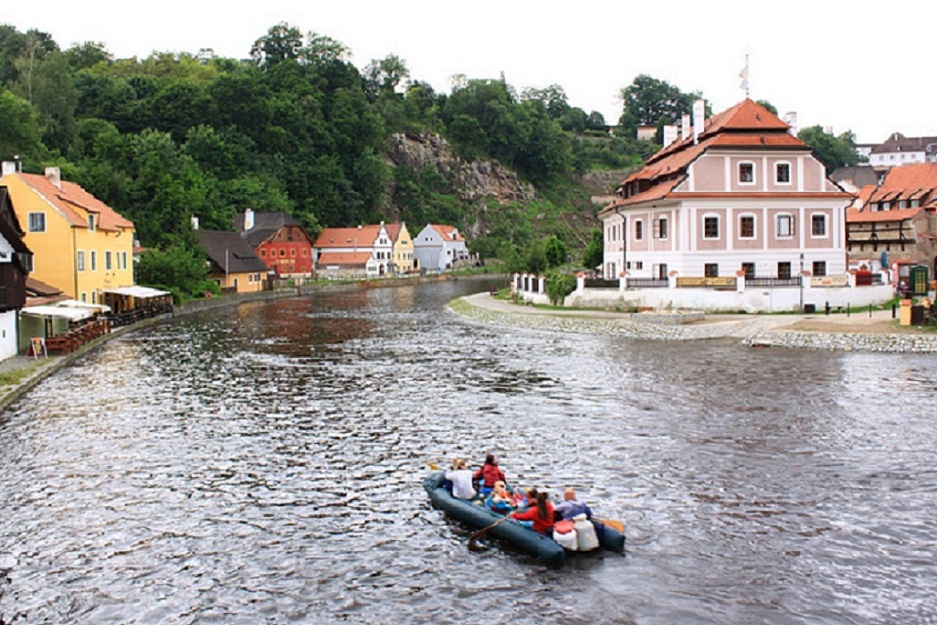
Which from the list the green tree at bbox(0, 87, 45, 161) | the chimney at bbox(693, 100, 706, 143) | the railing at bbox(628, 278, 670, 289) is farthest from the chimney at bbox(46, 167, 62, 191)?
the chimney at bbox(693, 100, 706, 143)

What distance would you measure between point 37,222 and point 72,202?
2.61 m

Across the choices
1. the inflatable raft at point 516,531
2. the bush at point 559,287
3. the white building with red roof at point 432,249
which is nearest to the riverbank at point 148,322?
the white building with red roof at point 432,249

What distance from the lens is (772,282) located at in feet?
168

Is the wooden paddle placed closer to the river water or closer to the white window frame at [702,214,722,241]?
the river water

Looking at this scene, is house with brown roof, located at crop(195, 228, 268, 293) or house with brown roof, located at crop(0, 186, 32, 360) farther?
house with brown roof, located at crop(195, 228, 268, 293)

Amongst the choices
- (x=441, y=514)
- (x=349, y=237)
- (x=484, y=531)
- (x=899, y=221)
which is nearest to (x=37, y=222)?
(x=441, y=514)

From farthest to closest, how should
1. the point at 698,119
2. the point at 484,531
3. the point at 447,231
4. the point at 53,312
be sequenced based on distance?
the point at 447,231 < the point at 698,119 < the point at 53,312 < the point at 484,531

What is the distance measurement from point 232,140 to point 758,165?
10308 centimetres

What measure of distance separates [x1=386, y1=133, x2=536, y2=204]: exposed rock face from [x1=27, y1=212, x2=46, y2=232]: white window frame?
125461mm

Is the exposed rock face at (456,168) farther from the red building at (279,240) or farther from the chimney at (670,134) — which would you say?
the chimney at (670,134)

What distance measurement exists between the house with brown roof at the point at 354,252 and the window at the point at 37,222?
80.4m

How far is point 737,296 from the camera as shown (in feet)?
169

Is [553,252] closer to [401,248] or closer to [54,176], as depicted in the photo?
[54,176]

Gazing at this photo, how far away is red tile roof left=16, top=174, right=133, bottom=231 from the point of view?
54594mm
